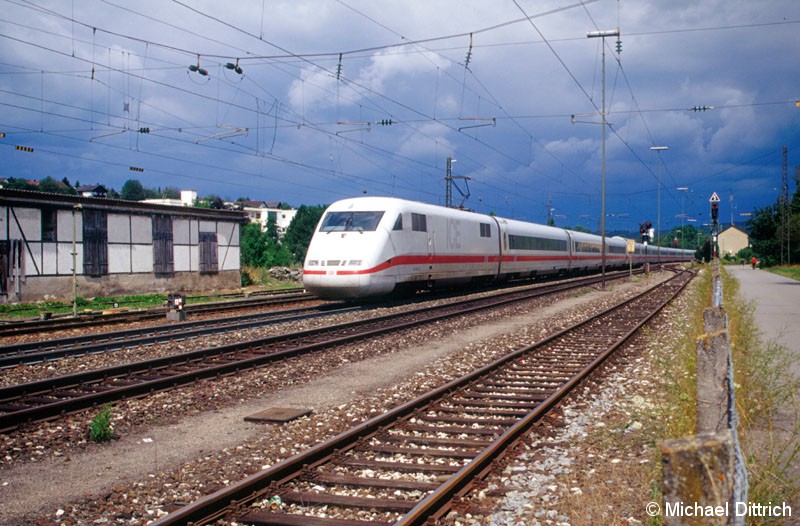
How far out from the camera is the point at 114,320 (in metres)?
16.5

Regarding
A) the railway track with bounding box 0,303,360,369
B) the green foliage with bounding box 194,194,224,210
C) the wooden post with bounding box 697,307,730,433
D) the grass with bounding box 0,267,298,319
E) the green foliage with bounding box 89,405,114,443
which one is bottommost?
the green foliage with bounding box 89,405,114,443

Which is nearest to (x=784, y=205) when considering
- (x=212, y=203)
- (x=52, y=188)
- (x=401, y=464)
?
(x=212, y=203)

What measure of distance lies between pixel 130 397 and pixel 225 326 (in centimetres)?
631

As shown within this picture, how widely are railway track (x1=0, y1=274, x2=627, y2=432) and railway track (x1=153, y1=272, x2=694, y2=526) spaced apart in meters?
3.44

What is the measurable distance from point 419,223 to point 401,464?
1596 cm

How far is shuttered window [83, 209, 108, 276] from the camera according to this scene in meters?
26.0

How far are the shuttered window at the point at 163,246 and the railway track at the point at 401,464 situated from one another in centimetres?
2331

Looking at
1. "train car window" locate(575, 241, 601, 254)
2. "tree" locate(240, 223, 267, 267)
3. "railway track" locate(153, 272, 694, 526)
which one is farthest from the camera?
"train car window" locate(575, 241, 601, 254)

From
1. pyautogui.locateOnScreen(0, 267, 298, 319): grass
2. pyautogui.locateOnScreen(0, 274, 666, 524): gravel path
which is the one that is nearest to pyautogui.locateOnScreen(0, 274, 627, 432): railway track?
pyautogui.locateOnScreen(0, 274, 666, 524): gravel path

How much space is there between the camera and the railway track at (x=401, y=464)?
14.7ft

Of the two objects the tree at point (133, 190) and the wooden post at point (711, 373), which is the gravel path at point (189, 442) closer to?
the wooden post at point (711, 373)

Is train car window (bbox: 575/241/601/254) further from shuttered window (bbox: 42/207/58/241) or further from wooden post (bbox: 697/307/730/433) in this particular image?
wooden post (bbox: 697/307/730/433)

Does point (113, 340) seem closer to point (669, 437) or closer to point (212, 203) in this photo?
point (669, 437)

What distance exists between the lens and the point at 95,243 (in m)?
26.4
